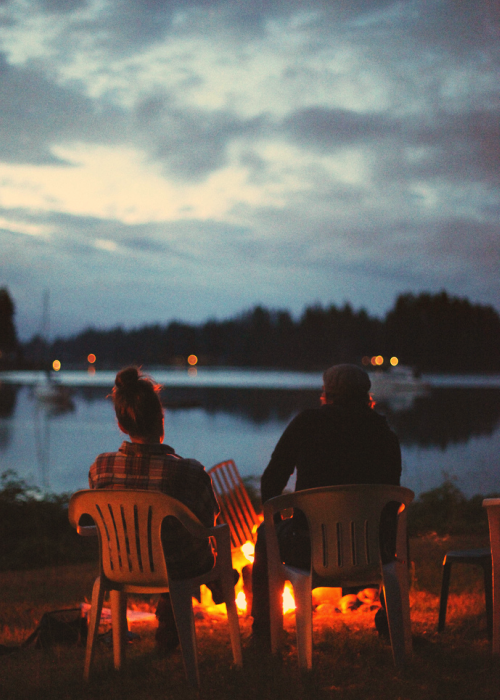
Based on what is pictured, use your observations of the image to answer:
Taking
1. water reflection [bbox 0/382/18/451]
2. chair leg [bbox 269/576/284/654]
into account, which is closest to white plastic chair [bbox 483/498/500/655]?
chair leg [bbox 269/576/284/654]

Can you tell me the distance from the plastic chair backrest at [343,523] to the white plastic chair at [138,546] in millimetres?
407

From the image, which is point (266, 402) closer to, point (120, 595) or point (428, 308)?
point (428, 308)

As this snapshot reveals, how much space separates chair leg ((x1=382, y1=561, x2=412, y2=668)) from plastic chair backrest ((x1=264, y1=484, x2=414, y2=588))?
0.14 metres

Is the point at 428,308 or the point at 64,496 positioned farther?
the point at 428,308

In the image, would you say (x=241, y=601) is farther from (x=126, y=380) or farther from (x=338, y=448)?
(x=126, y=380)

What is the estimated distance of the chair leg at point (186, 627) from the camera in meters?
2.74

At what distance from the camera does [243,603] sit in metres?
4.08

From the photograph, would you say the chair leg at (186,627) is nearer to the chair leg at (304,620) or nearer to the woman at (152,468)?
the woman at (152,468)

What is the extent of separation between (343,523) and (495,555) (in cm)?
82

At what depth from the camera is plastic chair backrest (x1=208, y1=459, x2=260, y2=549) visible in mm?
4242

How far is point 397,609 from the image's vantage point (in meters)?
2.95

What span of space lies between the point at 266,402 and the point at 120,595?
46807mm

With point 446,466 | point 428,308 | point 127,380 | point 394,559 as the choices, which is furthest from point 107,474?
point 428,308

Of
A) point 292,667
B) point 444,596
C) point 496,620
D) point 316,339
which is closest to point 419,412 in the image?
point 444,596
